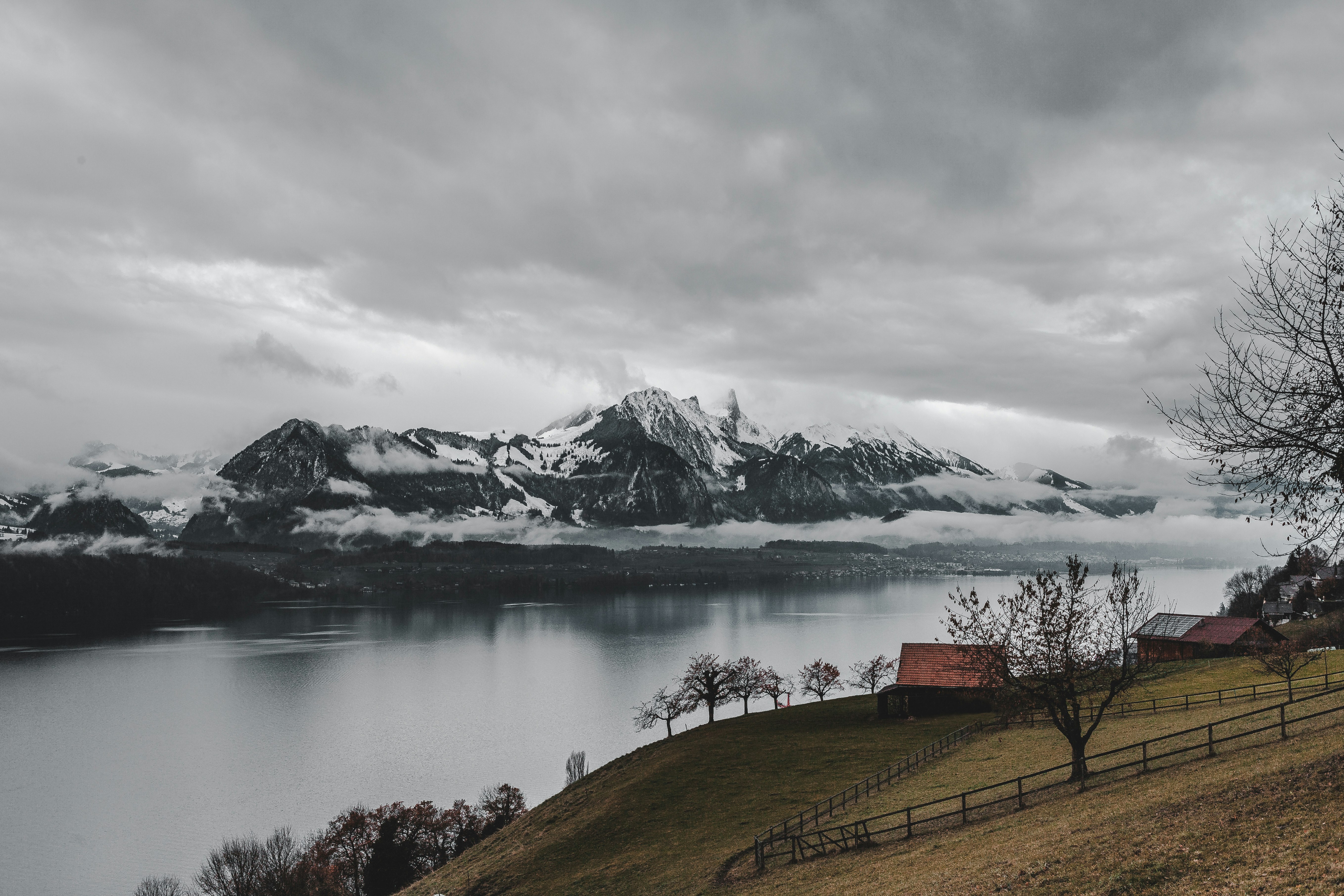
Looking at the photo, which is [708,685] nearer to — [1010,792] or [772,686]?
[772,686]

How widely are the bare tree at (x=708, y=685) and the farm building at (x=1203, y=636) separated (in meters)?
41.2

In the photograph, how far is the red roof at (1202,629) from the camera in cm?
7754

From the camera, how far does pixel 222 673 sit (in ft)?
538

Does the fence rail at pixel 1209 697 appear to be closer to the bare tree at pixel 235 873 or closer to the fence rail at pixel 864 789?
the fence rail at pixel 864 789

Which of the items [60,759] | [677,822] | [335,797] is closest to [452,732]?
[335,797]

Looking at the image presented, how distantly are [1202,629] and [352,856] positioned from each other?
8306cm

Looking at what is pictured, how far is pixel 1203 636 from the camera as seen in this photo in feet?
260

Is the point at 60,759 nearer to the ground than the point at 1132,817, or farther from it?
nearer to the ground

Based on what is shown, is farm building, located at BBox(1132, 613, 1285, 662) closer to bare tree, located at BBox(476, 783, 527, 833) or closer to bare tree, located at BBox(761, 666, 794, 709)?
bare tree, located at BBox(761, 666, 794, 709)

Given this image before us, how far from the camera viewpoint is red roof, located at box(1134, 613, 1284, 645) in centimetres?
7754

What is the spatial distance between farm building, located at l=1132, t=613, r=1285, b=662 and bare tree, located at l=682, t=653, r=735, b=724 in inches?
1621

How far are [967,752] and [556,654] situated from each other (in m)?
146

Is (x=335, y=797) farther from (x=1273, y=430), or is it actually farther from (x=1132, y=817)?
(x=1273, y=430)

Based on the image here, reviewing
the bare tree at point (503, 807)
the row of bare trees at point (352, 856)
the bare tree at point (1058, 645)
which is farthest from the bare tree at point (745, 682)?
the bare tree at point (1058, 645)
